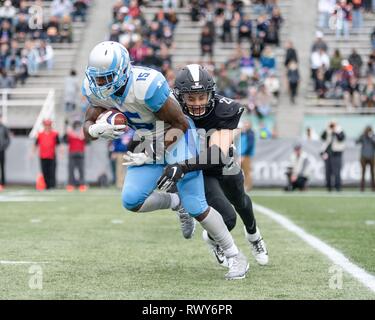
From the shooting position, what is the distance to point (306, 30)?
25734mm

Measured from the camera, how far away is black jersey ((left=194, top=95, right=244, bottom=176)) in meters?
6.68

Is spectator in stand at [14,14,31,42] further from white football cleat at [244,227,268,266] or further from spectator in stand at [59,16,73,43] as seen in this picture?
white football cleat at [244,227,268,266]

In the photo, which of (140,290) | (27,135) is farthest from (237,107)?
(27,135)

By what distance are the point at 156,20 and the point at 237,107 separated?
62.2 feet

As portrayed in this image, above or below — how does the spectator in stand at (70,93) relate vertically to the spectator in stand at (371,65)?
below

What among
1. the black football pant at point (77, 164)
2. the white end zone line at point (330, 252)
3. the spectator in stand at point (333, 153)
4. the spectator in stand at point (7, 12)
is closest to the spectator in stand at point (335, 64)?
the spectator in stand at point (333, 153)

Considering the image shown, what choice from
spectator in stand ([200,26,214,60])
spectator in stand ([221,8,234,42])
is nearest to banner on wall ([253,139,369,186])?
spectator in stand ([200,26,214,60])

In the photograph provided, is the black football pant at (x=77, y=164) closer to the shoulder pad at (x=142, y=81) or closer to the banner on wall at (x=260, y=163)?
the banner on wall at (x=260, y=163)

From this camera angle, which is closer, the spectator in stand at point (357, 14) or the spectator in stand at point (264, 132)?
the spectator in stand at point (264, 132)

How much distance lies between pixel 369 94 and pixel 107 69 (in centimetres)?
1693

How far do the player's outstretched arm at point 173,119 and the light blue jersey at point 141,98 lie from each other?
4 cm

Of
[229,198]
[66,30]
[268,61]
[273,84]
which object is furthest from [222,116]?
[66,30]

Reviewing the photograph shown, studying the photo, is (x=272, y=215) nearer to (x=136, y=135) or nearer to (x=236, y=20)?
(x=136, y=135)

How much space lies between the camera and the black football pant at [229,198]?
271 inches
